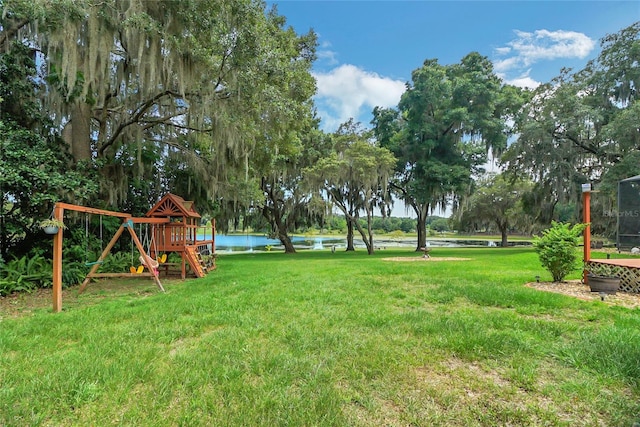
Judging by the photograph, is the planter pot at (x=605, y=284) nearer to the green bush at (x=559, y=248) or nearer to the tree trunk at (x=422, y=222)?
the green bush at (x=559, y=248)

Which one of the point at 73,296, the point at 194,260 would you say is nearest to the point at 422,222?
the point at 194,260

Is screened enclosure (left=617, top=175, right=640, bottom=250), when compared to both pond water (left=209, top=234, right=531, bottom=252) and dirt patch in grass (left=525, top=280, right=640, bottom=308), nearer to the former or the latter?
dirt patch in grass (left=525, top=280, right=640, bottom=308)

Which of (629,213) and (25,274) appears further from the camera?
(629,213)

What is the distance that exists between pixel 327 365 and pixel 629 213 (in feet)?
49.1

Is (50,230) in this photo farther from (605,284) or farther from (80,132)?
(605,284)

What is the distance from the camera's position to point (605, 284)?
205 inches

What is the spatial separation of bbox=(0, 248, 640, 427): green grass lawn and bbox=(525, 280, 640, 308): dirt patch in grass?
1.75 ft

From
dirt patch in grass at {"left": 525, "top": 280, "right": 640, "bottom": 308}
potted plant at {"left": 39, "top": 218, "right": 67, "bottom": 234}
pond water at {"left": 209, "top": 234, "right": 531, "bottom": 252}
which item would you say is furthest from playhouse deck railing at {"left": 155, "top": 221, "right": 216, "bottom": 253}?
pond water at {"left": 209, "top": 234, "right": 531, "bottom": 252}

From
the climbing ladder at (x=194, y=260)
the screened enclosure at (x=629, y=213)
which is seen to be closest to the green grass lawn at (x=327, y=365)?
the climbing ladder at (x=194, y=260)

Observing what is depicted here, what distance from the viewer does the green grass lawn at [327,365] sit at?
77.2 inches

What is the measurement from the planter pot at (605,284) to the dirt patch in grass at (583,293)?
92 mm

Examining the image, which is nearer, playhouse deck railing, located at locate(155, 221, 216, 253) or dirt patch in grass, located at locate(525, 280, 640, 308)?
dirt patch in grass, located at locate(525, 280, 640, 308)

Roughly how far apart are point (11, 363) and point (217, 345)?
5.36 ft

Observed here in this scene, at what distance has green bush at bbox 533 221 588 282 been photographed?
598cm
